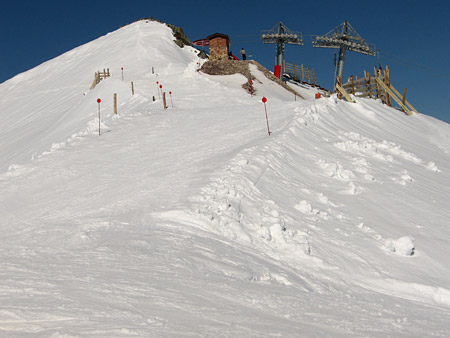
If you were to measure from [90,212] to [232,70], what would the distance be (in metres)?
30.8

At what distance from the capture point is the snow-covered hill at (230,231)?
440 centimetres

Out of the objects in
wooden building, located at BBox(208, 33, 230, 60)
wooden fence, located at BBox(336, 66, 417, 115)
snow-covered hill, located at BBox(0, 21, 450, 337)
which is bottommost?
snow-covered hill, located at BBox(0, 21, 450, 337)

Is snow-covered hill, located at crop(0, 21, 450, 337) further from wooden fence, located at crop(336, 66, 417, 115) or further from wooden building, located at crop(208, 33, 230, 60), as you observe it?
wooden building, located at crop(208, 33, 230, 60)

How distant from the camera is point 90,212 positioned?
8961 mm

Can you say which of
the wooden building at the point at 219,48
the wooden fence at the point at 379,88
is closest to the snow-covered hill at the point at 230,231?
the wooden fence at the point at 379,88

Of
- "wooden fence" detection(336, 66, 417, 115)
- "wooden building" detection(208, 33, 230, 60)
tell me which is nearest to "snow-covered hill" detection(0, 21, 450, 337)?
"wooden fence" detection(336, 66, 417, 115)

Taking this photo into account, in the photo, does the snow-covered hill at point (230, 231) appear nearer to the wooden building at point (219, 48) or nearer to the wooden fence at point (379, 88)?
the wooden fence at point (379, 88)

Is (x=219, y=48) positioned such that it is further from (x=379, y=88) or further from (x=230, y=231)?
(x=230, y=231)

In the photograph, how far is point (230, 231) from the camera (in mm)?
7977

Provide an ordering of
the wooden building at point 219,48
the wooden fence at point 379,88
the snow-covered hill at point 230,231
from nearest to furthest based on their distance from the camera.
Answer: the snow-covered hill at point 230,231, the wooden fence at point 379,88, the wooden building at point 219,48

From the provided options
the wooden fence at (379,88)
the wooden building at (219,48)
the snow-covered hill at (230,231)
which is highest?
the wooden building at (219,48)

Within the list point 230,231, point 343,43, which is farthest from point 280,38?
point 230,231

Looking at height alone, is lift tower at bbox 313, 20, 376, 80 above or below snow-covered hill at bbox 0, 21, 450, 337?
above

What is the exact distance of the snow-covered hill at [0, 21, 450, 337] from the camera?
440cm
